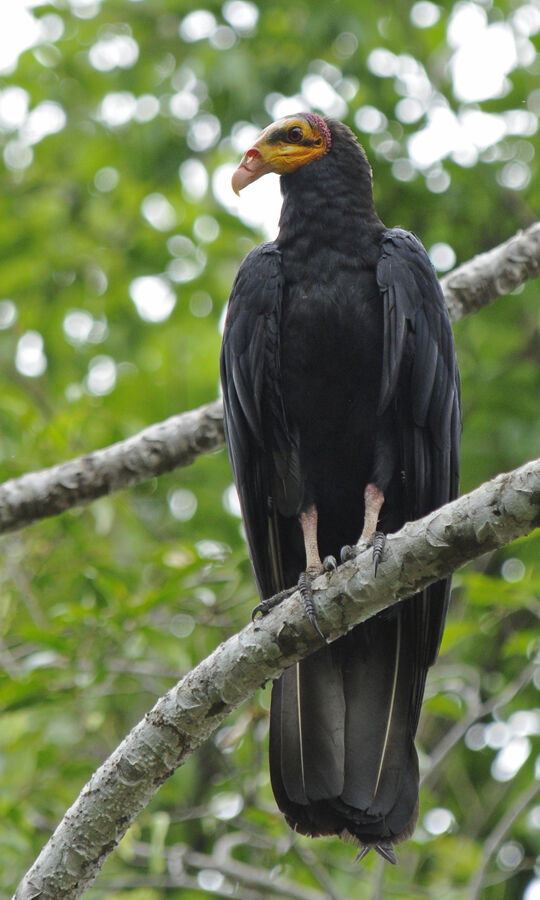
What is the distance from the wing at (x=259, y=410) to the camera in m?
3.32

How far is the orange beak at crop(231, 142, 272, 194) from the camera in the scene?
11.9 feet

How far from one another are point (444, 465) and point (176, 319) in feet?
8.78

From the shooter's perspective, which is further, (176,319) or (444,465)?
(176,319)

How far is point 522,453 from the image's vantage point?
4.51 m

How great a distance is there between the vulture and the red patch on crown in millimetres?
263

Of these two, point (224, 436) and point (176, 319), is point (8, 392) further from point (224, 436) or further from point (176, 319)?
point (224, 436)

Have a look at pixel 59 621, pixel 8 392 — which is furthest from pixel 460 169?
pixel 59 621

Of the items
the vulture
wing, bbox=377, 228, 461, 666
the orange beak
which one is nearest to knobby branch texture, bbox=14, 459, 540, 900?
the vulture

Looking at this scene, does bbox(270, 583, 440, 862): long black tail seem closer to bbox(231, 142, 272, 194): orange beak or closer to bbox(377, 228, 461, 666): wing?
bbox(377, 228, 461, 666): wing

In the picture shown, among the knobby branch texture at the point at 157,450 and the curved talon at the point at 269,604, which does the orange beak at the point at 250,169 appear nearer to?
the knobby branch texture at the point at 157,450

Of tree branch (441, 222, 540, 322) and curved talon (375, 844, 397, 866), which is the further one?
tree branch (441, 222, 540, 322)

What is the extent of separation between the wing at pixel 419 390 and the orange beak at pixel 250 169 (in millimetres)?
583

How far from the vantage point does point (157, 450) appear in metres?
3.72

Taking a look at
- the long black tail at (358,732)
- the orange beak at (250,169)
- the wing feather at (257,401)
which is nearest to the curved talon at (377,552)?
the long black tail at (358,732)
